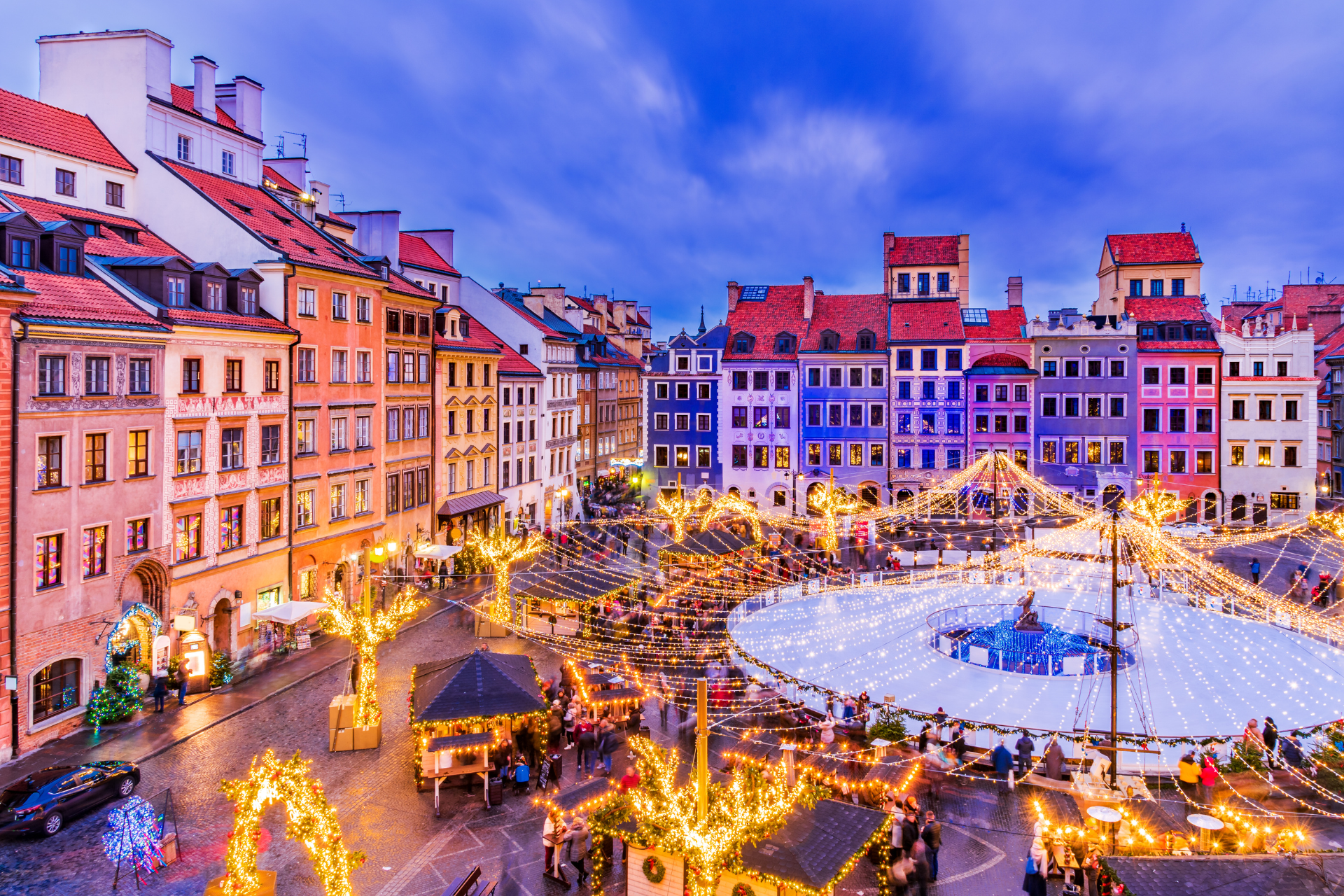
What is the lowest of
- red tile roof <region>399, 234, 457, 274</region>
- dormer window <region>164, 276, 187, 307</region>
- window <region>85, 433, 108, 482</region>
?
window <region>85, 433, 108, 482</region>

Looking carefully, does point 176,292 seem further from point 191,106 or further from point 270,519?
point 191,106

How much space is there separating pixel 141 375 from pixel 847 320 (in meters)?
46.3

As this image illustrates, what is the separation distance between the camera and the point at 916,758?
792 inches

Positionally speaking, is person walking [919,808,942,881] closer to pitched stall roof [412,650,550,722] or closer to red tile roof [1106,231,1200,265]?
pitched stall roof [412,650,550,722]

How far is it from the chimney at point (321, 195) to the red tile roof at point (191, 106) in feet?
21.0

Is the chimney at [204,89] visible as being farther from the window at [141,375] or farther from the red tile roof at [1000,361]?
the red tile roof at [1000,361]

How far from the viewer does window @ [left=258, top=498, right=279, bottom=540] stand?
3100cm

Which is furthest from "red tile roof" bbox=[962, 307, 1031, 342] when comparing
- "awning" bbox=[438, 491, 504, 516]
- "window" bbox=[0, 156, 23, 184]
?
"window" bbox=[0, 156, 23, 184]

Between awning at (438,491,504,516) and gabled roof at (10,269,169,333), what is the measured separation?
62.6 feet

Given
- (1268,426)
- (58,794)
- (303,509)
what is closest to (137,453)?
(303,509)

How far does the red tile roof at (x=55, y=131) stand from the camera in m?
27.6

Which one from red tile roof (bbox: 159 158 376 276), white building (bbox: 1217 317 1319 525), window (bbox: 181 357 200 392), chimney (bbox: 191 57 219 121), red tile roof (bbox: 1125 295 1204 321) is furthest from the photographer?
red tile roof (bbox: 1125 295 1204 321)

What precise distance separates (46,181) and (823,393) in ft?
146

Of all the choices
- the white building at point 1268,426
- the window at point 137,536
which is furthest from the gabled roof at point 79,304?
the white building at point 1268,426
